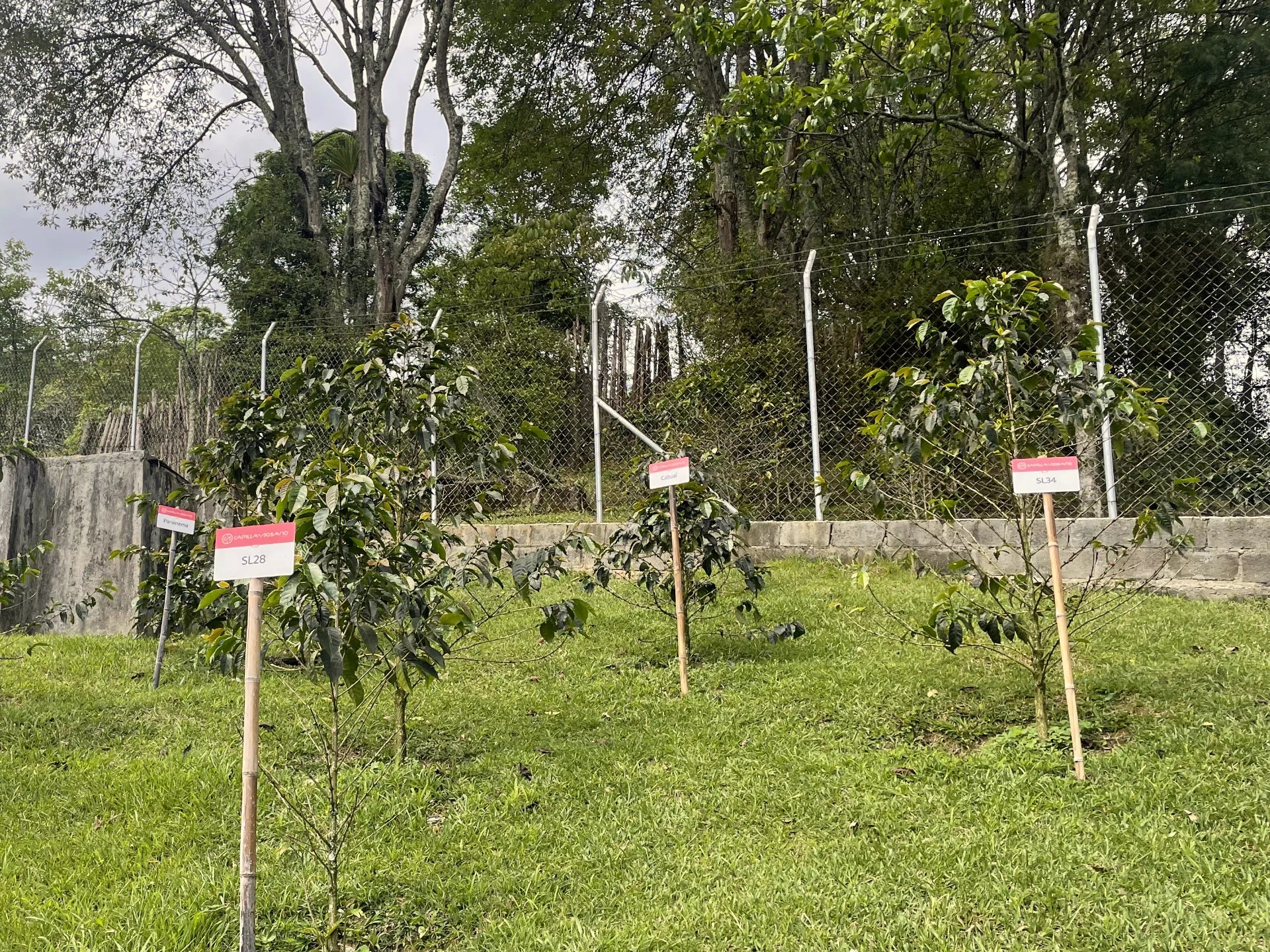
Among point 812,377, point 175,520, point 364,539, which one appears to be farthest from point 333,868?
point 812,377

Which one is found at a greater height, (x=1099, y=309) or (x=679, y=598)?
(x=1099, y=309)

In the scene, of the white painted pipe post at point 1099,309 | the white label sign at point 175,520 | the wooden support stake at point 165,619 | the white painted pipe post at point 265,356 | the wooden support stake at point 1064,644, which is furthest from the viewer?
the white painted pipe post at point 265,356

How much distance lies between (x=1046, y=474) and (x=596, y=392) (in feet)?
16.3

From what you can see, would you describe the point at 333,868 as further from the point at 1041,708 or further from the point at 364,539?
the point at 1041,708

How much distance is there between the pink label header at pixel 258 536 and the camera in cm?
198

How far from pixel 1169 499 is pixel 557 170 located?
500 inches

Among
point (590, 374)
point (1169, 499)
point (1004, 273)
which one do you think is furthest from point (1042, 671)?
point (590, 374)

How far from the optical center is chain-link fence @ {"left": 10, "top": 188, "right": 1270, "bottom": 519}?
18.4 feet

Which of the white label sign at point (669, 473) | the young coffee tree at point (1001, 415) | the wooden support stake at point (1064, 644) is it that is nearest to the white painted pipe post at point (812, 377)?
the white label sign at point (669, 473)

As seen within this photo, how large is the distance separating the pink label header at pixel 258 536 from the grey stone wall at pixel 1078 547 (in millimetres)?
3543

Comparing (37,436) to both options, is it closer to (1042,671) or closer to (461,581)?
(461,581)

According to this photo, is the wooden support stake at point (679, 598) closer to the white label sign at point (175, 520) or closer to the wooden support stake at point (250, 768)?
the wooden support stake at point (250, 768)

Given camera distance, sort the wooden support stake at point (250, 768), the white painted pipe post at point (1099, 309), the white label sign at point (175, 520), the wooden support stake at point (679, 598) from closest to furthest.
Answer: the wooden support stake at point (250, 768), the wooden support stake at point (679, 598), the white label sign at point (175, 520), the white painted pipe post at point (1099, 309)

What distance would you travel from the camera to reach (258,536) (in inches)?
78.2
